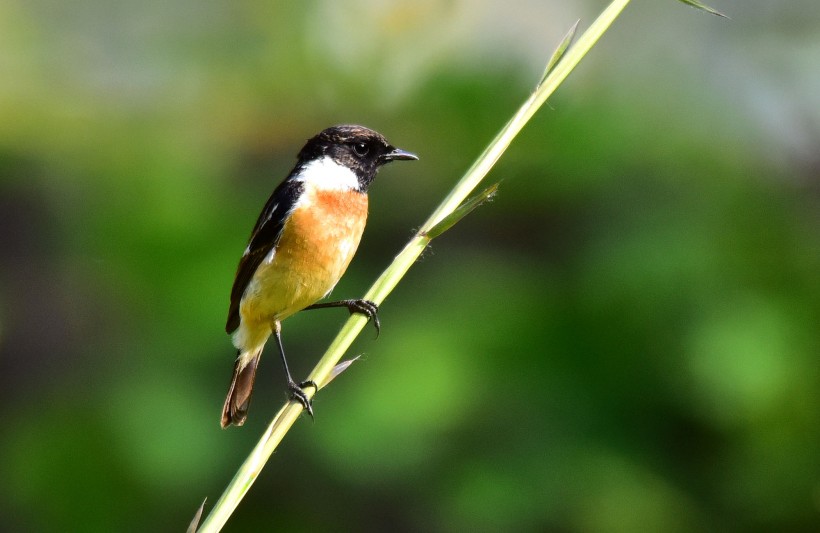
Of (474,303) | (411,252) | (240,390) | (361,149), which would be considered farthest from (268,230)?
(474,303)

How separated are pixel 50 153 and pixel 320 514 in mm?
2632

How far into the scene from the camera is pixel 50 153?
522 centimetres

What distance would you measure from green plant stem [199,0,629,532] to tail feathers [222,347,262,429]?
128 cm

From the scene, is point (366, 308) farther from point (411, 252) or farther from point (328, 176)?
point (328, 176)

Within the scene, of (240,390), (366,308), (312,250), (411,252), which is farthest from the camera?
(240,390)

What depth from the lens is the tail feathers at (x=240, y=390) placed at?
8.66 ft

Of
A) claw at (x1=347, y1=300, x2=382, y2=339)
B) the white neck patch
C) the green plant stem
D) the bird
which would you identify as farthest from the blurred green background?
the green plant stem

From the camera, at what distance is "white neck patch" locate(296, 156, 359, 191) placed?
247cm

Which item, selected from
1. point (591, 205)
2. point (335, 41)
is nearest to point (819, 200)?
point (591, 205)

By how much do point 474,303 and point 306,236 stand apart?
5.35 feet

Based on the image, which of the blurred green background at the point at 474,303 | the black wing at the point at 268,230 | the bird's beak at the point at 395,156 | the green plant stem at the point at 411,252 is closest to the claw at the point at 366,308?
the green plant stem at the point at 411,252

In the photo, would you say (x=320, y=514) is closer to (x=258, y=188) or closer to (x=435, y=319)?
(x=435, y=319)

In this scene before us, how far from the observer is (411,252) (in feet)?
4.38

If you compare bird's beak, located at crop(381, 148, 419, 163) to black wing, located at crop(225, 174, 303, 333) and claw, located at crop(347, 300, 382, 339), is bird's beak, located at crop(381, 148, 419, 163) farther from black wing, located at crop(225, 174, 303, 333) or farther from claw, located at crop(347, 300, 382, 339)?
claw, located at crop(347, 300, 382, 339)
